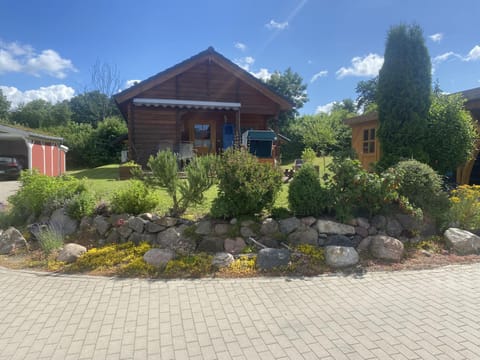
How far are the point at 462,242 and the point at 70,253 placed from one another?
7.27 meters

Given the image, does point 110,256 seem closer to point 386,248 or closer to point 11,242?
point 11,242

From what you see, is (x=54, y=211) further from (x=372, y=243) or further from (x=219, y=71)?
(x=219, y=71)

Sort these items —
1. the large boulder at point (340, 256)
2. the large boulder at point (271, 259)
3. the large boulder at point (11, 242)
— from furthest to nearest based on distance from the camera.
Answer: the large boulder at point (11, 242), the large boulder at point (340, 256), the large boulder at point (271, 259)

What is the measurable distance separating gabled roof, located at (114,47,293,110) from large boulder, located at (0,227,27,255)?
8.99 m

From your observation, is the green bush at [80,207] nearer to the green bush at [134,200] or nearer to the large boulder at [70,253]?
the green bush at [134,200]

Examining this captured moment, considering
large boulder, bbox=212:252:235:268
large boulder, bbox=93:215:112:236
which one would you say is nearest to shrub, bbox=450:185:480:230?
large boulder, bbox=212:252:235:268

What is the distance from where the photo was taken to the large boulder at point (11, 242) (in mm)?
5473

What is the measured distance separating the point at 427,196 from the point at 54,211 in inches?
311

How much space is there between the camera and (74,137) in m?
30.6

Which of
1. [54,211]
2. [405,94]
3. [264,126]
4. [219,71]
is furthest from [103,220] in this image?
[264,126]

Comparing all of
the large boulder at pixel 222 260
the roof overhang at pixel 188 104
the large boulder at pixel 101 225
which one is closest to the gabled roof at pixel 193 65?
the roof overhang at pixel 188 104

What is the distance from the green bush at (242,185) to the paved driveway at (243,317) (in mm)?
1460

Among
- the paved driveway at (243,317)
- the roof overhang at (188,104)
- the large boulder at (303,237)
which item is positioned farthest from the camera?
the roof overhang at (188,104)

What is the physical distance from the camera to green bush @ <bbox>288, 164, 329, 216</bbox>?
211 inches
